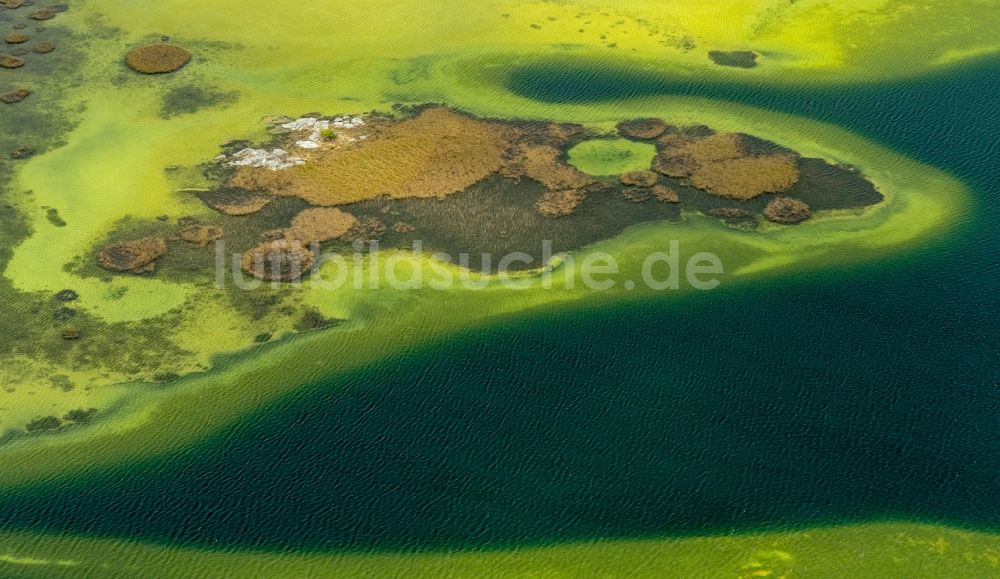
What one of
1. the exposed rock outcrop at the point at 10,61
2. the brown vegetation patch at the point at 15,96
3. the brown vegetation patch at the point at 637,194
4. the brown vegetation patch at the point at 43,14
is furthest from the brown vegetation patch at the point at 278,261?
the brown vegetation patch at the point at 43,14

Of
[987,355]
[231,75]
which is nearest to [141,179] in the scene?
[231,75]

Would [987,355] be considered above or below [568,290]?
above

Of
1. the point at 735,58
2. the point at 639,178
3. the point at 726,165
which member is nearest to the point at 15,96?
the point at 639,178

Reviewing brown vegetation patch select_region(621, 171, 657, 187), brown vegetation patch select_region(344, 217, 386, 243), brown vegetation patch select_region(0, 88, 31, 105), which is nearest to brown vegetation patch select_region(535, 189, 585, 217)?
brown vegetation patch select_region(621, 171, 657, 187)

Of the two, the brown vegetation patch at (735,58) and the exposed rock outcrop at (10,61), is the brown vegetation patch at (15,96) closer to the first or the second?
the exposed rock outcrop at (10,61)

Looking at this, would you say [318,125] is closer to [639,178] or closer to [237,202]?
[237,202]

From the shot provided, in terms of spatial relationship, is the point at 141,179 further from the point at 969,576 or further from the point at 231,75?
the point at 969,576

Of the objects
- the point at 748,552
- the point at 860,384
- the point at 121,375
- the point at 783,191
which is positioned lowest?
the point at 121,375
